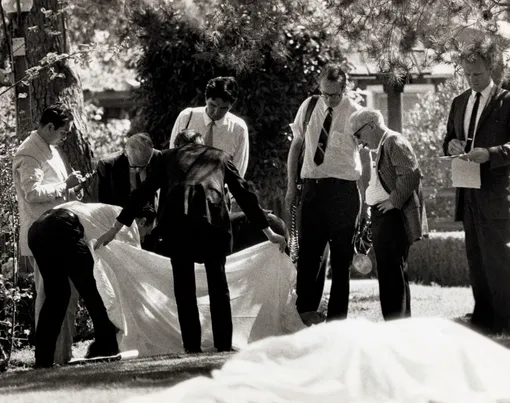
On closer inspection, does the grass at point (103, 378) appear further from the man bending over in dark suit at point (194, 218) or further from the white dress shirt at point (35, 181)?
the white dress shirt at point (35, 181)

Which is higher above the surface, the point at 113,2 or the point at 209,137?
the point at 113,2

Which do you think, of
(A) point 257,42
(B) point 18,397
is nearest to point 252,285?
(A) point 257,42

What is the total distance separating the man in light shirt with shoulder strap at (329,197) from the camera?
419 inches

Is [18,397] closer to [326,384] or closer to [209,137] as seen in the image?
[326,384]

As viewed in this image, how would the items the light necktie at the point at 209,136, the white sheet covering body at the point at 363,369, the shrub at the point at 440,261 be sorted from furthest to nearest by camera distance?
1. the shrub at the point at 440,261
2. the light necktie at the point at 209,136
3. the white sheet covering body at the point at 363,369

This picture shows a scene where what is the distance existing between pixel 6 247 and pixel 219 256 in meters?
2.49

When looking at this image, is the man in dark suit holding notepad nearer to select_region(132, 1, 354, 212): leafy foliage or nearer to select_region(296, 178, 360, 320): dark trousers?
select_region(296, 178, 360, 320): dark trousers

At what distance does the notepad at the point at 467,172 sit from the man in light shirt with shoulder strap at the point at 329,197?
81 cm

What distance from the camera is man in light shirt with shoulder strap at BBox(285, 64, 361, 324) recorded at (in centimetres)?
1064

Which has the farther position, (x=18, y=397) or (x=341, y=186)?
(x=341, y=186)

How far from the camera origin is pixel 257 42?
37.2 ft

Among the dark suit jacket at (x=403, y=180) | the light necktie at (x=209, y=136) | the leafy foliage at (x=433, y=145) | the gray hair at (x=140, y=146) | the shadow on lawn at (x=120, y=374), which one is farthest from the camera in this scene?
the leafy foliage at (x=433, y=145)

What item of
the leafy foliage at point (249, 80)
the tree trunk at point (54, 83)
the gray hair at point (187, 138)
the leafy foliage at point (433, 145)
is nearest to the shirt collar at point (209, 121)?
the gray hair at point (187, 138)

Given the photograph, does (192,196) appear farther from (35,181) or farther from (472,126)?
(472,126)
